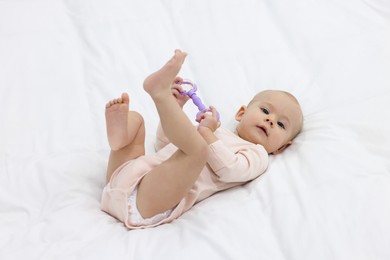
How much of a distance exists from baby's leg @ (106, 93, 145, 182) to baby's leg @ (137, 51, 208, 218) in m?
0.11

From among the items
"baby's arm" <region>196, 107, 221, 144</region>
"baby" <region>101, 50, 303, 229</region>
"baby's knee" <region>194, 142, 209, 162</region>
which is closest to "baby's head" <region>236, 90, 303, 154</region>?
"baby" <region>101, 50, 303, 229</region>

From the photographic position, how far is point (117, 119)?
118cm

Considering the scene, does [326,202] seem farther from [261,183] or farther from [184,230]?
[184,230]

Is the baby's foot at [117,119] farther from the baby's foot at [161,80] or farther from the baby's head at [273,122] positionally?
the baby's head at [273,122]

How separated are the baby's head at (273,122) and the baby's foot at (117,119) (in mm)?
347

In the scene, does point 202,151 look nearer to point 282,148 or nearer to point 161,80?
point 161,80

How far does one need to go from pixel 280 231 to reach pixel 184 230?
0.69 feet

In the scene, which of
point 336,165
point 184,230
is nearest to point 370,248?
point 336,165

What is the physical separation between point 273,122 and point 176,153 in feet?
1.07

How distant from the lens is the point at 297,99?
1479 millimetres

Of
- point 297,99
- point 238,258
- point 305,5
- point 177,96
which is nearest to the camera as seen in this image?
point 238,258

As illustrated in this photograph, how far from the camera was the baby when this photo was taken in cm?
108

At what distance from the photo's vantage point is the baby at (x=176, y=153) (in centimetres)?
108

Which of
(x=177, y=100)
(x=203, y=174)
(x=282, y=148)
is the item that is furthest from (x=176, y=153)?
(x=282, y=148)
